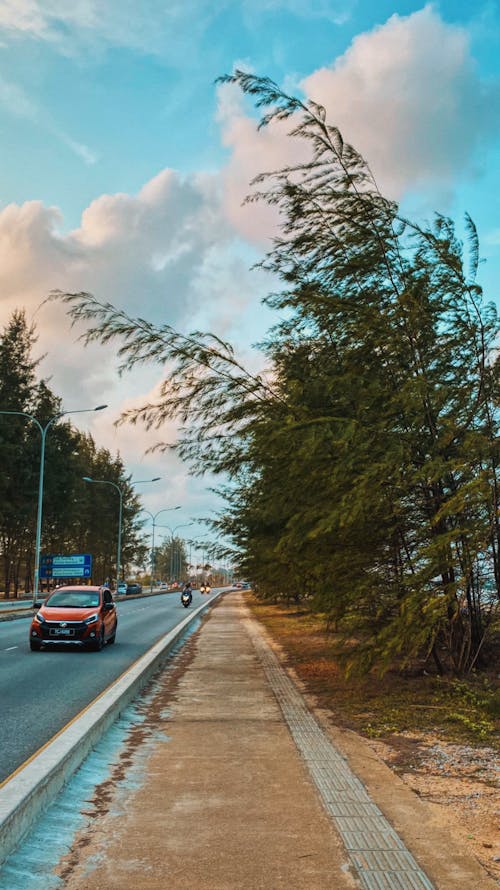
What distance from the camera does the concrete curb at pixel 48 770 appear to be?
178 inches

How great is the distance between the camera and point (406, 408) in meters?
8.86

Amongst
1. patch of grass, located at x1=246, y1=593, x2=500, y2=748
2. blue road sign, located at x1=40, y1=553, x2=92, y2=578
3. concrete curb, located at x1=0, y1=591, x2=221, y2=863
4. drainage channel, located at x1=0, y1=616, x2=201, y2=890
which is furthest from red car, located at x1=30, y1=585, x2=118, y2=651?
blue road sign, located at x1=40, y1=553, x2=92, y2=578

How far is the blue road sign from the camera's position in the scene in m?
50.9

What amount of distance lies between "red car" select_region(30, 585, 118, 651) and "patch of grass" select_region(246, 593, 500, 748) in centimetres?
563

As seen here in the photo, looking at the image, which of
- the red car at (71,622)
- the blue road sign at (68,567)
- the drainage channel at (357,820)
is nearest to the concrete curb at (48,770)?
the drainage channel at (357,820)

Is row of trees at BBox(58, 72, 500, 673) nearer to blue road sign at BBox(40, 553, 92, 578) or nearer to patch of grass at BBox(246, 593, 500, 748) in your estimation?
patch of grass at BBox(246, 593, 500, 748)

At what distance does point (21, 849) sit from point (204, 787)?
1.73 metres

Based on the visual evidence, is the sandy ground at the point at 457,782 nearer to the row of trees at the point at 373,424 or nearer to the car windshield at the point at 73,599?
the row of trees at the point at 373,424

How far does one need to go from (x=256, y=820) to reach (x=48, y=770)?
62.5 inches

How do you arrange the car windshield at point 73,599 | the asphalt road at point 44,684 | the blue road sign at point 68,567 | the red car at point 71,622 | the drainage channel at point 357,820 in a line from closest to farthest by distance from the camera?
the drainage channel at point 357,820, the asphalt road at point 44,684, the red car at point 71,622, the car windshield at point 73,599, the blue road sign at point 68,567

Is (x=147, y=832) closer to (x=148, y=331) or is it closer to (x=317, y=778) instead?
(x=317, y=778)

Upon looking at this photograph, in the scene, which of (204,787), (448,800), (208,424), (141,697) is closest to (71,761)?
(204,787)

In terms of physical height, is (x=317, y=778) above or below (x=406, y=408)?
below

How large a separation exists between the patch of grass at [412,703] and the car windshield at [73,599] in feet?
22.0
